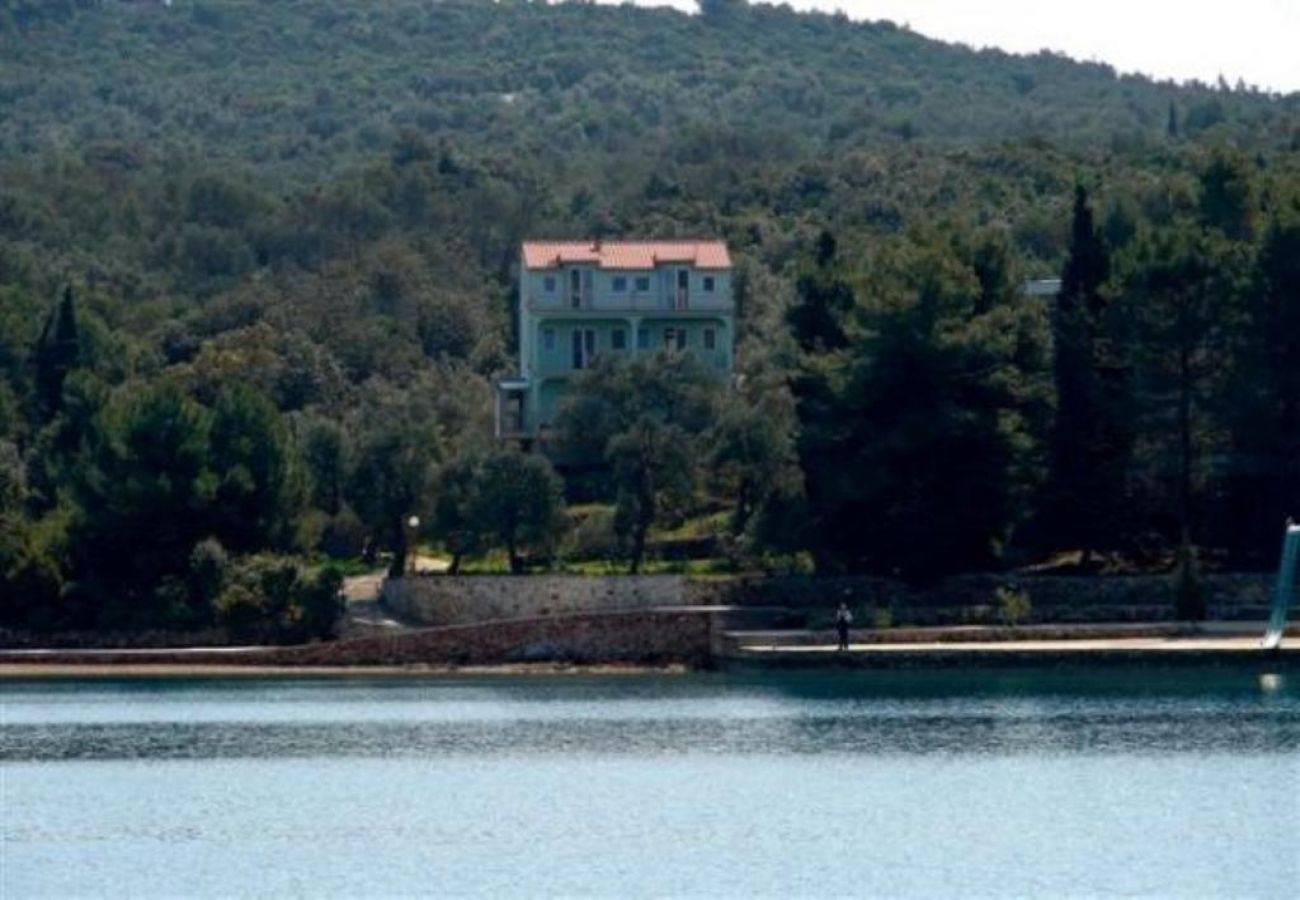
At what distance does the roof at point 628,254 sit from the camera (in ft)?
294

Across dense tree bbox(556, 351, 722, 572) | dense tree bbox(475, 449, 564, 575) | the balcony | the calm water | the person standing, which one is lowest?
the calm water

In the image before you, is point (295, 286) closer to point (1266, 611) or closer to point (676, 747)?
point (1266, 611)

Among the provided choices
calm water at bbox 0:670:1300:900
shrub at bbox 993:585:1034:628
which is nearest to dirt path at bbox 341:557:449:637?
calm water at bbox 0:670:1300:900

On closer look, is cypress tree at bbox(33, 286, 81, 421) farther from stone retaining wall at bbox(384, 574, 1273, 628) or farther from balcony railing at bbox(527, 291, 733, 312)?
stone retaining wall at bbox(384, 574, 1273, 628)

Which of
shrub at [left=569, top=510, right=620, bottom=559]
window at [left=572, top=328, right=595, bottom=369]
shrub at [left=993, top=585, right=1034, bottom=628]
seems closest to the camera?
shrub at [left=993, top=585, right=1034, bottom=628]

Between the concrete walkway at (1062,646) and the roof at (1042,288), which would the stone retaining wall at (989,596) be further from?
the roof at (1042,288)

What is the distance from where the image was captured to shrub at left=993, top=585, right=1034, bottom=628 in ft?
219

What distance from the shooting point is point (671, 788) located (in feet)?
151

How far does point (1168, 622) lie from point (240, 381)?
106 ft

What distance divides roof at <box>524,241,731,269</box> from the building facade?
3cm

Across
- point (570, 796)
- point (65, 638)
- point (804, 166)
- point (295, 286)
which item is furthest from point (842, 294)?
point (804, 166)

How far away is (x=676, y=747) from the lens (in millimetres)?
51688

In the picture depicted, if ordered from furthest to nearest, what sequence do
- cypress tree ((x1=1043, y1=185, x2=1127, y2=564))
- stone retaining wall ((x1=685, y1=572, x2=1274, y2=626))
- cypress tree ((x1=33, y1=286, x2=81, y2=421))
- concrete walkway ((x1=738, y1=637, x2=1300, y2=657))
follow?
cypress tree ((x1=33, y1=286, x2=81, y2=421)) < cypress tree ((x1=1043, y1=185, x2=1127, y2=564)) < stone retaining wall ((x1=685, y1=572, x2=1274, y2=626)) < concrete walkway ((x1=738, y1=637, x2=1300, y2=657))

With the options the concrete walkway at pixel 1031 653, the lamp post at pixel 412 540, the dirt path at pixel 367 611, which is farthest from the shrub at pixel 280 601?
the concrete walkway at pixel 1031 653
